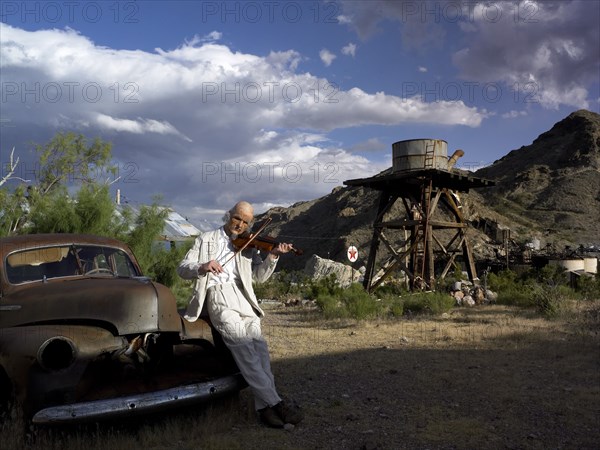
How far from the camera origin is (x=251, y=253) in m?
5.68

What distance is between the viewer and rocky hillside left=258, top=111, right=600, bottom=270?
42875mm

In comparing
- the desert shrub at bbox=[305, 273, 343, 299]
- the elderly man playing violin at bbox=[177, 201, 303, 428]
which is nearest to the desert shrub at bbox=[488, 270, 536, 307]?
the desert shrub at bbox=[305, 273, 343, 299]

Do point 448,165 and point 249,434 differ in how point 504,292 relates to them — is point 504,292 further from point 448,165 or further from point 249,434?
point 249,434

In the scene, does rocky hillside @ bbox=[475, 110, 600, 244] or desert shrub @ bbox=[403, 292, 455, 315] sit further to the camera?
rocky hillside @ bbox=[475, 110, 600, 244]

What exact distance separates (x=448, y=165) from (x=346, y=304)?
7.24 metres

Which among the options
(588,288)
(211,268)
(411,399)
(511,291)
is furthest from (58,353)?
(588,288)

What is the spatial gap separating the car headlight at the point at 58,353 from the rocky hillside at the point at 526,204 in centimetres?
3455

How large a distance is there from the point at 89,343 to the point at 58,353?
0.81 ft

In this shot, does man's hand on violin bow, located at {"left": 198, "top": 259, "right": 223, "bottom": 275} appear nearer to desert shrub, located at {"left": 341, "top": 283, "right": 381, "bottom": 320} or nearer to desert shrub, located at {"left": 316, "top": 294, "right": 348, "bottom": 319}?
desert shrub, located at {"left": 341, "top": 283, "right": 381, "bottom": 320}

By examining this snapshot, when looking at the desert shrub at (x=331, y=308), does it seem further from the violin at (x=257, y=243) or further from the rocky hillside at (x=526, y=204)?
the rocky hillside at (x=526, y=204)

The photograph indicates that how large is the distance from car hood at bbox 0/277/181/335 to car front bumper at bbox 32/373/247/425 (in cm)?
56

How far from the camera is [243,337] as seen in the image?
5254 mm

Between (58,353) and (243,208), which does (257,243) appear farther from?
(58,353)

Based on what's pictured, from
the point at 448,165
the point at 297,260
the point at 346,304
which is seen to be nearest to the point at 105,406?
the point at 346,304
